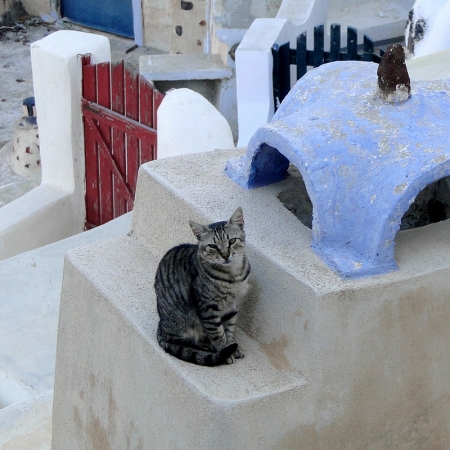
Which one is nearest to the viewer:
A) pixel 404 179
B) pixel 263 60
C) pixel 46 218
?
pixel 404 179

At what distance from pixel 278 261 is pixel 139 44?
37.1ft

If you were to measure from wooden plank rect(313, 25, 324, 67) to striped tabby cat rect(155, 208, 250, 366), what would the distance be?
3.98 meters

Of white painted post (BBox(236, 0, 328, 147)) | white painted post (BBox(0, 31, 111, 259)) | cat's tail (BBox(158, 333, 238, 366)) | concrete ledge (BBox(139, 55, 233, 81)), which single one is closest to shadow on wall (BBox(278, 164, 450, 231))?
cat's tail (BBox(158, 333, 238, 366))

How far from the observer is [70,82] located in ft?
22.2

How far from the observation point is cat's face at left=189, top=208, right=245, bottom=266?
268cm

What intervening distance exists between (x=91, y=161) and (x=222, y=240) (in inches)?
186

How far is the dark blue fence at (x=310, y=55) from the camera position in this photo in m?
6.40

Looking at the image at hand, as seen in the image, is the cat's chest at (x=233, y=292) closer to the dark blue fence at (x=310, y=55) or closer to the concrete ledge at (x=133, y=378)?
the concrete ledge at (x=133, y=378)

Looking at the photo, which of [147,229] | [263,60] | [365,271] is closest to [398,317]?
[365,271]

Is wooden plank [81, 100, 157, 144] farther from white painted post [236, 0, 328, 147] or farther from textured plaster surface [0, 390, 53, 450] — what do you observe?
textured plaster surface [0, 390, 53, 450]

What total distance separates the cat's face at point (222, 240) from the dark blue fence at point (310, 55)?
4.02m

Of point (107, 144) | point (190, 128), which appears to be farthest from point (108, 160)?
point (190, 128)

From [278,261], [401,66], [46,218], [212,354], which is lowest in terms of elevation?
[46,218]

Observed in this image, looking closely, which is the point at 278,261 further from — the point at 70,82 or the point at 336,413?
the point at 70,82
